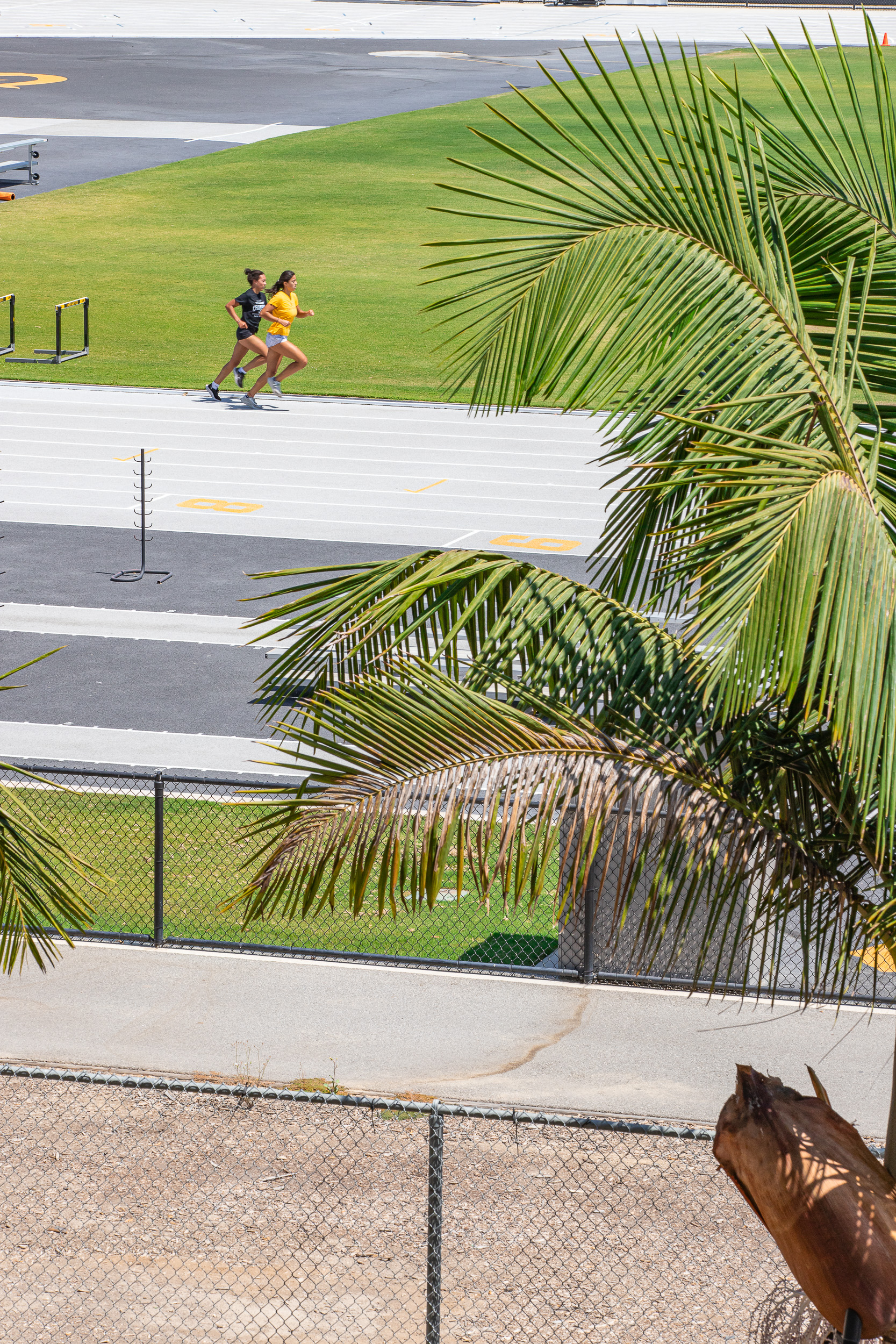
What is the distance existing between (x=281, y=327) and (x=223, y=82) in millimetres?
48893

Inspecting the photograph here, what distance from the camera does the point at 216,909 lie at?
37.4 feet

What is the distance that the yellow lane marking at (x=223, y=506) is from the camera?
22969 millimetres

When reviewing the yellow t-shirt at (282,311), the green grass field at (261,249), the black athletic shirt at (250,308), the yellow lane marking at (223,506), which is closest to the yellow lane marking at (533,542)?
the yellow lane marking at (223,506)

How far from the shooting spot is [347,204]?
162 feet

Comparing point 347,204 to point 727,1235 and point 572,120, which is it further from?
point 727,1235

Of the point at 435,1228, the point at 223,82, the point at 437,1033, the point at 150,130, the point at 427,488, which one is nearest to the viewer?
the point at 435,1228

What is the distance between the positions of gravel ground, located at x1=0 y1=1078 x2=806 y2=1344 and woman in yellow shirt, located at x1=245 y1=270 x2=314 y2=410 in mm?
19643

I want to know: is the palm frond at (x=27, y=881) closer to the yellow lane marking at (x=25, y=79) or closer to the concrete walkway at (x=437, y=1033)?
the concrete walkway at (x=437, y=1033)

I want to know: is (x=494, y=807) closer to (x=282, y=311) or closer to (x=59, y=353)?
(x=282, y=311)

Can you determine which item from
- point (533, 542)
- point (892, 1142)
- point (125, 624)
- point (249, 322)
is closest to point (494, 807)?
point (892, 1142)

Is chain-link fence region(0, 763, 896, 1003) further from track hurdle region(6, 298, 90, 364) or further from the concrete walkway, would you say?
track hurdle region(6, 298, 90, 364)

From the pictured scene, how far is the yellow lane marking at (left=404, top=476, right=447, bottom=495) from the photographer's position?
23969 millimetres

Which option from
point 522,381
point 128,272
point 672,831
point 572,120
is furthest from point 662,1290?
point 572,120

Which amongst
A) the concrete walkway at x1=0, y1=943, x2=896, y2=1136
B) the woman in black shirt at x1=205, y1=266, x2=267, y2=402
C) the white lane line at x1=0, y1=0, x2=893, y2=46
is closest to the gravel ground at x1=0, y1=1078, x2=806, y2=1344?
the concrete walkway at x1=0, y1=943, x2=896, y2=1136
